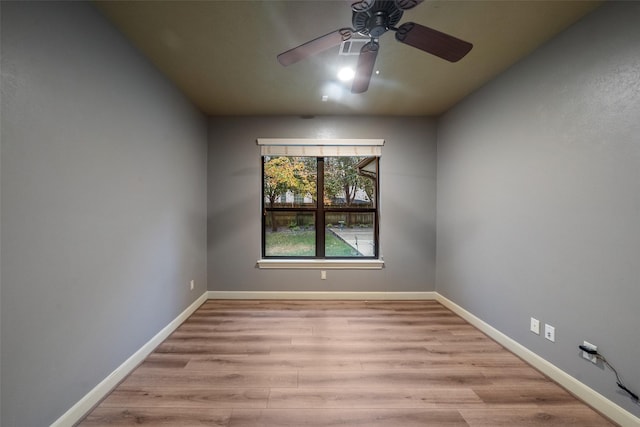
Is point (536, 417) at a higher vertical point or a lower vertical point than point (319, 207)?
lower

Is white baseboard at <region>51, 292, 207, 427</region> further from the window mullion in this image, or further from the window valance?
the window valance

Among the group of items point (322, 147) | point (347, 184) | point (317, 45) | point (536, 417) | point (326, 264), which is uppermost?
point (317, 45)

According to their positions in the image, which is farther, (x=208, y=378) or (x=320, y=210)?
(x=320, y=210)

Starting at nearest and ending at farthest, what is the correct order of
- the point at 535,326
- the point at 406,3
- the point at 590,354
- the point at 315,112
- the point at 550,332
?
1. the point at 406,3
2. the point at 590,354
3. the point at 550,332
4. the point at 535,326
5. the point at 315,112

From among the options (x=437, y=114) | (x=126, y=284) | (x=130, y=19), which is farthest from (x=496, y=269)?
(x=130, y=19)

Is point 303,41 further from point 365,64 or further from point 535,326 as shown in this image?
point 535,326

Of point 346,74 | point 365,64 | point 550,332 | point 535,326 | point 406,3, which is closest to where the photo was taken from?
point 406,3

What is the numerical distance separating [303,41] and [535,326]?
2.88 meters

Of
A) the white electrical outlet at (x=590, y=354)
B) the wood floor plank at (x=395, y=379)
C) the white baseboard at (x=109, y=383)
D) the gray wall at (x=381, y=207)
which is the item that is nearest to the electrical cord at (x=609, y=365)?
the white electrical outlet at (x=590, y=354)

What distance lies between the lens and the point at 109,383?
164cm

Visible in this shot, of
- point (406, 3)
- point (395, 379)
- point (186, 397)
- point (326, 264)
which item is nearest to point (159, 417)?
point (186, 397)

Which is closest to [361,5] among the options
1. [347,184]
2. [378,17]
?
[378,17]

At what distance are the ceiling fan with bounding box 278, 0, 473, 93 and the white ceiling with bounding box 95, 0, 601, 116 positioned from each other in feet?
0.96

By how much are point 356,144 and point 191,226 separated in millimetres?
2301
